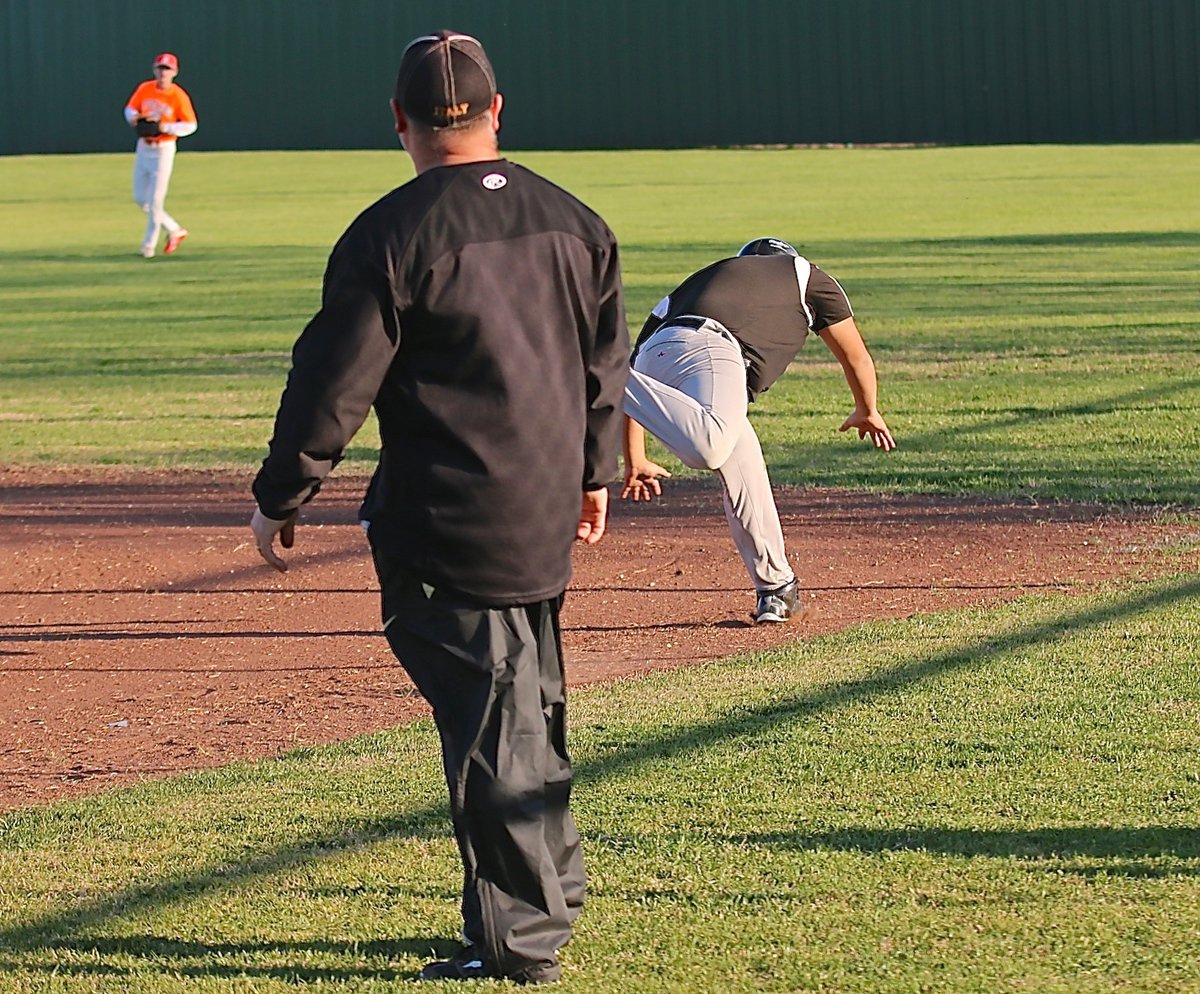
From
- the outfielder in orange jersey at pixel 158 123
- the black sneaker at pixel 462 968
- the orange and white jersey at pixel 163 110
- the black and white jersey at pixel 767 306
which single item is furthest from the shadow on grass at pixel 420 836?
the orange and white jersey at pixel 163 110

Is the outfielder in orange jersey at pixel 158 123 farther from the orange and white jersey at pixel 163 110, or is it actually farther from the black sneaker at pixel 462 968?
the black sneaker at pixel 462 968

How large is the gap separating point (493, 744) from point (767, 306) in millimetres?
3485

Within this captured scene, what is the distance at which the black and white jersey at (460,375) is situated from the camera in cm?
323

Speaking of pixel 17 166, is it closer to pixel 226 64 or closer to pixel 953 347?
pixel 226 64

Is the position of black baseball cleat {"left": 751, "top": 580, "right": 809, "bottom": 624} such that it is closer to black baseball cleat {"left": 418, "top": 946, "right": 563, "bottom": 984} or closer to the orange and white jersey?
black baseball cleat {"left": 418, "top": 946, "right": 563, "bottom": 984}

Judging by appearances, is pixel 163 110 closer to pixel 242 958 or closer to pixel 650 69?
pixel 242 958

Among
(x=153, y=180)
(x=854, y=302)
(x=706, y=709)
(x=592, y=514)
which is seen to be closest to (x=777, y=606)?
(x=706, y=709)

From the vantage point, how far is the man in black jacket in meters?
3.24

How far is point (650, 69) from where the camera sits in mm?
49500

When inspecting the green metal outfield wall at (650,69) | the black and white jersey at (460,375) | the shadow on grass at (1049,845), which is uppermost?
the black and white jersey at (460,375)

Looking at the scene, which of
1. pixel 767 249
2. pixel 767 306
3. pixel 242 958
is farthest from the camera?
pixel 767 249

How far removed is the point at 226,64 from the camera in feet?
165

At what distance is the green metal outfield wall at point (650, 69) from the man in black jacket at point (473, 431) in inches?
1812

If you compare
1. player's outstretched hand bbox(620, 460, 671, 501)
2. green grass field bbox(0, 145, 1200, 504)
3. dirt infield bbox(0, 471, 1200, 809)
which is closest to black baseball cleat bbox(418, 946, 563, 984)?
dirt infield bbox(0, 471, 1200, 809)
